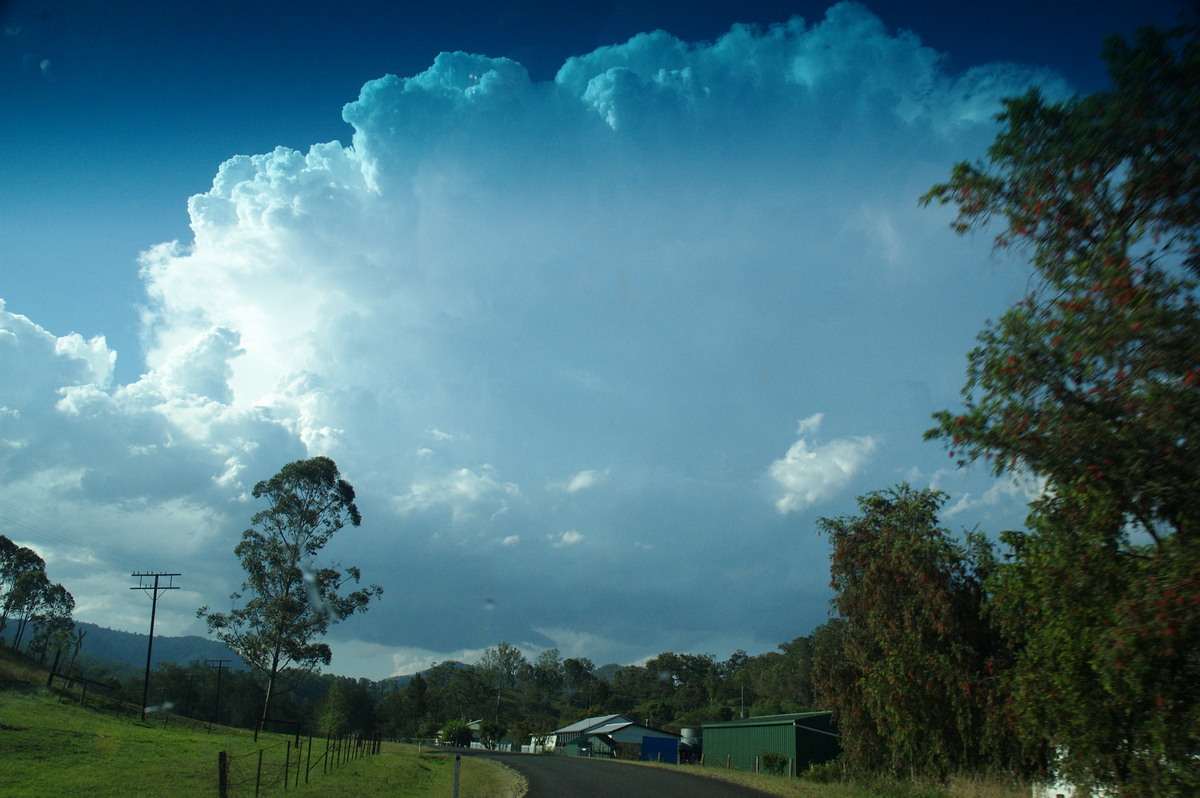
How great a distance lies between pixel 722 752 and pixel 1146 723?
4127 cm

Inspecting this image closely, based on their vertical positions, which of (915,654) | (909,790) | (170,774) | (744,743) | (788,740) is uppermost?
(915,654)

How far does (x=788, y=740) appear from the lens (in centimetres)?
4162

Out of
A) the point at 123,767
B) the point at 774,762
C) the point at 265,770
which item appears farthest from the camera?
the point at 774,762

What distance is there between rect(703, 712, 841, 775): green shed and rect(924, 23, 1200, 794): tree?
2732cm

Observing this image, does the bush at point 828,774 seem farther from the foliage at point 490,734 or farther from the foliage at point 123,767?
the foliage at point 490,734

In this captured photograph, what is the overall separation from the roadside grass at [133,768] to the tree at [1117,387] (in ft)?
52.6

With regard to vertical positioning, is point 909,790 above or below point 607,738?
above

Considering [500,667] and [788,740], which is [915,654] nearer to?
[788,740]

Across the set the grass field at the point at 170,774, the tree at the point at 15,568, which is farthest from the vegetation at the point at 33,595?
the grass field at the point at 170,774

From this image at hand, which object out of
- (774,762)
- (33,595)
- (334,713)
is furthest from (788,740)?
(33,595)

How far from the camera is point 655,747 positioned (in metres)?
66.5

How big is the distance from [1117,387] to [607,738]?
71.4 m

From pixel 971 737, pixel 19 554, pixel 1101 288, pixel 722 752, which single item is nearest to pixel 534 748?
pixel 722 752

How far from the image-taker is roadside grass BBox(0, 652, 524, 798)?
19.5 meters
